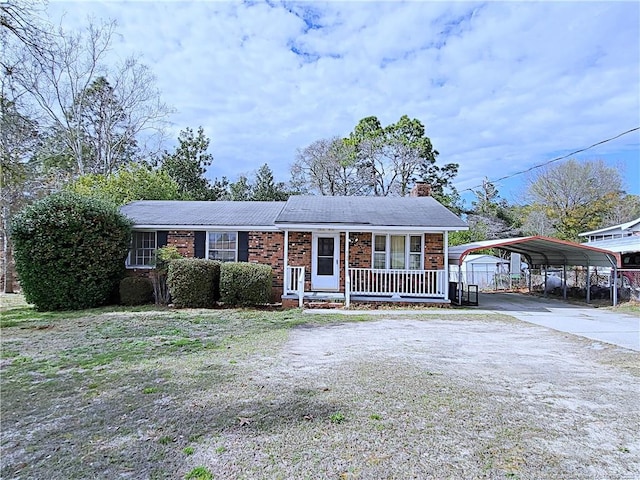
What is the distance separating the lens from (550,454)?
3.32 metres

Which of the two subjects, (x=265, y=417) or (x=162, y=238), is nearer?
(x=265, y=417)

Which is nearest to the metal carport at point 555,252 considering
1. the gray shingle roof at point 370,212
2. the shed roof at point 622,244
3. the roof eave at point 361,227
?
the roof eave at point 361,227

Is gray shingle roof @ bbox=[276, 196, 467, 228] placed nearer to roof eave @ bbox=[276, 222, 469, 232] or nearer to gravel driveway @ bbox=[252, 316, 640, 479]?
roof eave @ bbox=[276, 222, 469, 232]

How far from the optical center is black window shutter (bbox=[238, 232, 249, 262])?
550 inches

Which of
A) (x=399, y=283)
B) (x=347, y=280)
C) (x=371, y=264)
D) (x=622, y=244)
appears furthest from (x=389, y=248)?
(x=622, y=244)

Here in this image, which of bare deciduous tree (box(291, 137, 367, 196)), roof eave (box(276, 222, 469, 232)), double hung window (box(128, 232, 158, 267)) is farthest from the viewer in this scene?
bare deciduous tree (box(291, 137, 367, 196))

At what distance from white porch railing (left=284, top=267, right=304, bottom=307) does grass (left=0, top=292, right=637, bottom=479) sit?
5590 mm

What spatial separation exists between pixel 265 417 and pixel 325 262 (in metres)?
10.1

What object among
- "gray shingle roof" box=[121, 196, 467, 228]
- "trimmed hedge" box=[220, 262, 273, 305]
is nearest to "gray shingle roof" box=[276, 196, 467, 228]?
"gray shingle roof" box=[121, 196, 467, 228]

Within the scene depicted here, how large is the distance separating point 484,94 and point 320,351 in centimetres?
1526

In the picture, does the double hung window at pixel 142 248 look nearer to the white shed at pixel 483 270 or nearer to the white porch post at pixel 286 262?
the white porch post at pixel 286 262

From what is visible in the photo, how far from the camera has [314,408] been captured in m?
4.18

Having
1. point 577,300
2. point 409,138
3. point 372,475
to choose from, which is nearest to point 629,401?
point 372,475

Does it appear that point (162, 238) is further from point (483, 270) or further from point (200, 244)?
point (483, 270)
